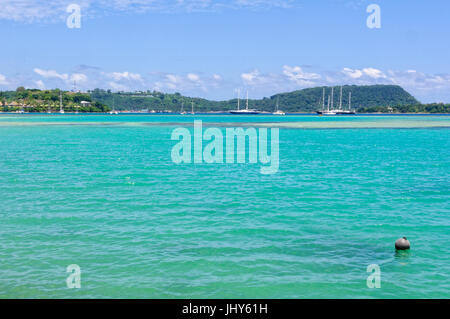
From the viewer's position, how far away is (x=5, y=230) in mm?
26797

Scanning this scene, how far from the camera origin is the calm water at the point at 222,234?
62.5ft

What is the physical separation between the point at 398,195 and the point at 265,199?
11.9m

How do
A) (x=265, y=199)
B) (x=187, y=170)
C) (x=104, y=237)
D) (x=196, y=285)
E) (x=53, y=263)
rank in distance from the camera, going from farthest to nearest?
(x=187, y=170) → (x=265, y=199) → (x=104, y=237) → (x=53, y=263) → (x=196, y=285)

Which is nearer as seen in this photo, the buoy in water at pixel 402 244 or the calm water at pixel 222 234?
Answer: the calm water at pixel 222 234

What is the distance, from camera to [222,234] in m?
25.9

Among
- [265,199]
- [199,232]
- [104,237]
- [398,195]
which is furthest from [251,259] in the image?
[398,195]

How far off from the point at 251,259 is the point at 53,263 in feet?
31.8

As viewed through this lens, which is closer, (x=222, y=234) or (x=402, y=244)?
(x=402, y=244)

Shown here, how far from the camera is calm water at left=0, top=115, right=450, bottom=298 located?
1905 cm

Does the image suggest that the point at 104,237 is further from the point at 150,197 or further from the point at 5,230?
the point at 150,197

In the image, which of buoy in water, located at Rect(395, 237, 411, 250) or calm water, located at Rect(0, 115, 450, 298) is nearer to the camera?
calm water, located at Rect(0, 115, 450, 298)

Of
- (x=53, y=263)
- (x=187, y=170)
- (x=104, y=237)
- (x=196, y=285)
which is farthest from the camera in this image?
(x=187, y=170)

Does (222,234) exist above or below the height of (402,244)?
below
